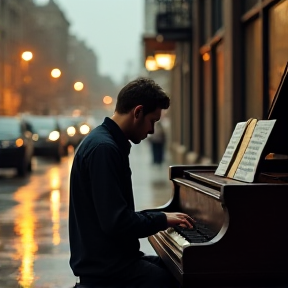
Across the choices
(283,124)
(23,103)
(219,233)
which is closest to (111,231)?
(219,233)

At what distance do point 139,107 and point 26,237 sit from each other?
7083 mm

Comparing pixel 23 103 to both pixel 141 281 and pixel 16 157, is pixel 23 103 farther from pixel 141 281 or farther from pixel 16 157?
pixel 141 281

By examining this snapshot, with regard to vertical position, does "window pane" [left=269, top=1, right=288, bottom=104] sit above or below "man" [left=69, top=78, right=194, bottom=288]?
above

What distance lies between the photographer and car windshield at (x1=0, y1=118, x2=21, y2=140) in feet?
80.0

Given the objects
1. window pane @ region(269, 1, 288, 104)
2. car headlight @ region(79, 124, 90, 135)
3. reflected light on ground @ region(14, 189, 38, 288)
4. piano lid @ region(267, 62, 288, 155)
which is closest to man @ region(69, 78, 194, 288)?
piano lid @ region(267, 62, 288, 155)

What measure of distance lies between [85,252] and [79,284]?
0.24 metres

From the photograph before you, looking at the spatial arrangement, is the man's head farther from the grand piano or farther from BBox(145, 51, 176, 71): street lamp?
BBox(145, 51, 176, 71): street lamp

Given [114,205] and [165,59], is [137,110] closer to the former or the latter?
[114,205]

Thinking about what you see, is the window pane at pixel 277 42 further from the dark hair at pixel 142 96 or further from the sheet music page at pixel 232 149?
the dark hair at pixel 142 96

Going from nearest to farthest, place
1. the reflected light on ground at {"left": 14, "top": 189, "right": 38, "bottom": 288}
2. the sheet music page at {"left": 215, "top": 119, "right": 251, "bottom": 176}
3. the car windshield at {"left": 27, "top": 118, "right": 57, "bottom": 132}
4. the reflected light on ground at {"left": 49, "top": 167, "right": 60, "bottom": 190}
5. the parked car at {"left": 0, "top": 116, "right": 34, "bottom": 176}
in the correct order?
the sheet music page at {"left": 215, "top": 119, "right": 251, "bottom": 176} → the reflected light on ground at {"left": 14, "top": 189, "right": 38, "bottom": 288} → the reflected light on ground at {"left": 49, "top": 167, "right": 60, "bottom": 190} → the parked car at {"left": 0, "top": 116, "right": 34, "bottom": 176} → the car windshield at {"left": 27, "top": 118, "right": 57, "bottom": 132}

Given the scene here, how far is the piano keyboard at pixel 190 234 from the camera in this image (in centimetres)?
486

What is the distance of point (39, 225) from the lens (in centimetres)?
1284

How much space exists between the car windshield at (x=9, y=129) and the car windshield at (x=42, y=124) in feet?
26.7

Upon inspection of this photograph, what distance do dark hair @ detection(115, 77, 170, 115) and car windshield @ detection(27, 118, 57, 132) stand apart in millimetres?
29244
